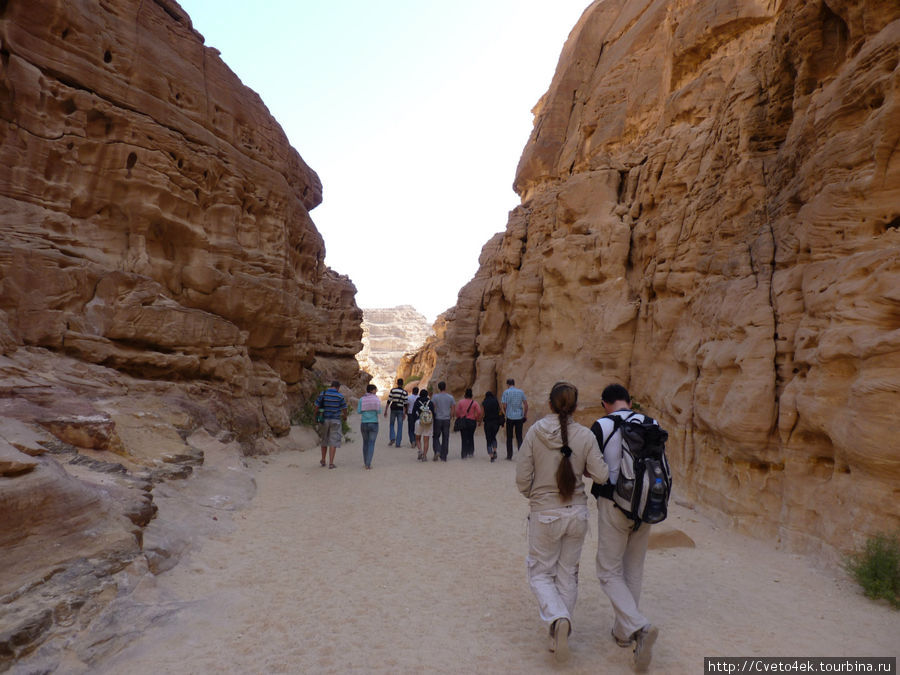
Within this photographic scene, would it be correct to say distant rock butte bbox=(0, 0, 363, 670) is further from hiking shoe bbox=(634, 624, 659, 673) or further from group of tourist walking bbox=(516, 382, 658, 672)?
hiking shoe bbox=(634, 624, 659, 673)

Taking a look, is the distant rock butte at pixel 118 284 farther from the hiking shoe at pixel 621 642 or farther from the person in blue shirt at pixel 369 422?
the hiking shoe at pixel 621 642

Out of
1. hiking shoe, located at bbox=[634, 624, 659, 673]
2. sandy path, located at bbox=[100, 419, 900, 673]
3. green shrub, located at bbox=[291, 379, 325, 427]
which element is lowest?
sandy path, located at bbox=[100, 419, 900, 673]

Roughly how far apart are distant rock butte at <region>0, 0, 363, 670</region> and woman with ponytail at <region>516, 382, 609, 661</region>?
3.65 metres

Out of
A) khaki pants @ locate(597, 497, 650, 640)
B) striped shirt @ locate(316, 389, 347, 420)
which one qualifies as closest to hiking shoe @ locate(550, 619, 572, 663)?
khaki pants @ locate(597, 497, 650, 640)

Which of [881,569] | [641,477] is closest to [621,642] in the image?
[641,477]

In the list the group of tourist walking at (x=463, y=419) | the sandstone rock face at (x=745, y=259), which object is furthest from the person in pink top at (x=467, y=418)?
the sandstone rock face at (x=745, y=259)

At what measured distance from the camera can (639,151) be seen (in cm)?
1595

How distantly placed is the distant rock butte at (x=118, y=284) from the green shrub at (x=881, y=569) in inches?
276

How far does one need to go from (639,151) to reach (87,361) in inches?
621

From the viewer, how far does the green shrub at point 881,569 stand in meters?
4.77

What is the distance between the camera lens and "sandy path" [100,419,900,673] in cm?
388

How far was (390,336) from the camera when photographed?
97062mm

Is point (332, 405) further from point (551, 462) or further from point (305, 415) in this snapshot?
point (551, 462)

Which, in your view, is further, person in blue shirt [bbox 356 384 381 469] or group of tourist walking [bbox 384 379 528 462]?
group of tourist walking [bbox 384 379 528 462]
